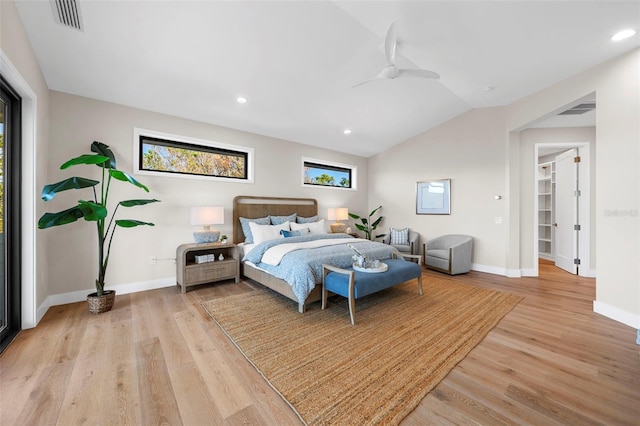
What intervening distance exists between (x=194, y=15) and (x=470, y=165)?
17.1 ft

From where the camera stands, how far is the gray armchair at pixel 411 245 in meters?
5.54

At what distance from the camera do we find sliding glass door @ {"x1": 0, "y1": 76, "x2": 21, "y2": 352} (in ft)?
7.33

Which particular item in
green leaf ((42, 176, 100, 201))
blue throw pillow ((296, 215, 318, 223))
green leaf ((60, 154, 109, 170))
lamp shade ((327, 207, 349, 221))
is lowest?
blue throw pillow ((296, 215, 318, 223))

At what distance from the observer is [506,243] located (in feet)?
14.8

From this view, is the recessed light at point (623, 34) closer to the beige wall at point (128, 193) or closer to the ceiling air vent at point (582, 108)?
the ceiling air vent at point (582, 108)

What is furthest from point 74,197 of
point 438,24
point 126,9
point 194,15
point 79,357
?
point 438,24

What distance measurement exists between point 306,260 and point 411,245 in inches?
136

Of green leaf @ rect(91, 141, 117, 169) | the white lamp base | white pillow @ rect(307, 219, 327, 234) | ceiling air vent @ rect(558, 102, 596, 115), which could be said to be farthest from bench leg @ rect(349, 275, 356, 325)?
ceiling air vent @ rect(558, 102, 596, 115)

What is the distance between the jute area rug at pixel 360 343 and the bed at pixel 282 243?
22 centimetres

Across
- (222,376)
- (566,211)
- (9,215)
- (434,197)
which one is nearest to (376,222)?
(434,197)

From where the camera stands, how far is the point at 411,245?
5523 millimetres

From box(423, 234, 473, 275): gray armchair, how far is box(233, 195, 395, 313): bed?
4.77ft

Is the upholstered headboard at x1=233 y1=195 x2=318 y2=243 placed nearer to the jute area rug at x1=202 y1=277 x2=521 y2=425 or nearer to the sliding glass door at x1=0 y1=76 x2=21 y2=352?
the jute area rug at x1=202 y1=277 x2=521 y2=425

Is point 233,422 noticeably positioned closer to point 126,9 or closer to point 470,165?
point 126,9
